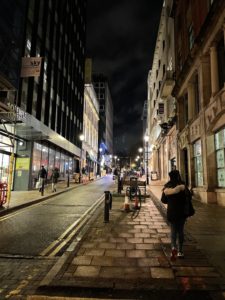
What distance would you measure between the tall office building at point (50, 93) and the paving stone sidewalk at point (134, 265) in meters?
9.59

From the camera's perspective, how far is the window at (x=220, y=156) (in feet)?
41.5

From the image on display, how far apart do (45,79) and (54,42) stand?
21.3 ft

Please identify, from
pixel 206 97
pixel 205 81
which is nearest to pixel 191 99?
pixel 205 81

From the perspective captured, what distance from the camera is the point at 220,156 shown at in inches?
513

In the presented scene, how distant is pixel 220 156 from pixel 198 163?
Answer: 343 cm

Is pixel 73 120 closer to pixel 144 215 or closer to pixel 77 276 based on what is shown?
pixel 144 215

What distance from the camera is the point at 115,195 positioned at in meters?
17.1

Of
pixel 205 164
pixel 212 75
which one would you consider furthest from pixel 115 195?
pixel 212 75

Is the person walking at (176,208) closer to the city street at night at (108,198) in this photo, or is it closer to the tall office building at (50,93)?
the city street at night at (108,198)

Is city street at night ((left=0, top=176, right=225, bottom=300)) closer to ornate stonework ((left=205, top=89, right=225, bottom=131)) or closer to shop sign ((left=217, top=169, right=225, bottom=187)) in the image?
shop sign ((left=217, top=169, right=225, bottom=187))

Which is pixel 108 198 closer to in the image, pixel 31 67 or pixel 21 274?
pixel 21 274

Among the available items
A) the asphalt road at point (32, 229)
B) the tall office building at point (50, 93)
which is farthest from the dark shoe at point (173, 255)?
the tall office building at point (50, 93)

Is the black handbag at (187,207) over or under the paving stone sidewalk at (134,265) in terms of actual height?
over

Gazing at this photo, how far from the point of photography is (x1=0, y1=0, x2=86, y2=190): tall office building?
68.0 ft
